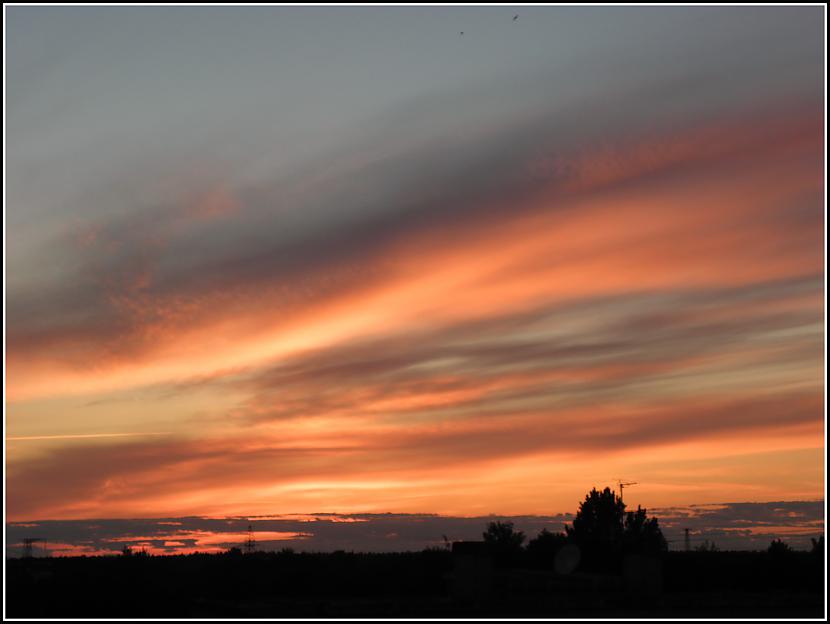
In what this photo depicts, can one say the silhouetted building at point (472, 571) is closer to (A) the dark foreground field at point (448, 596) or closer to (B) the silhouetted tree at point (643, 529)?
(A) the dark foreground field at point (448, 596)

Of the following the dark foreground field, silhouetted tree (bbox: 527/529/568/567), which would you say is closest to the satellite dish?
the dark foreground field

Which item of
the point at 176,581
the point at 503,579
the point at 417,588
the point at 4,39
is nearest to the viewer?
the point at 4,39

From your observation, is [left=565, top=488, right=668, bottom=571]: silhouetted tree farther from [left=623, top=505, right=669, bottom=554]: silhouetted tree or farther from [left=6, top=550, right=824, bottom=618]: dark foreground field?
[left=6, top=550, right=824, bottom=618]: dark foreground field

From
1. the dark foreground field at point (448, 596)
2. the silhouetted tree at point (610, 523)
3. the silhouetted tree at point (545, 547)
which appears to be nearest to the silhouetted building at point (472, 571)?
the dark foreground field at point (448, 596)

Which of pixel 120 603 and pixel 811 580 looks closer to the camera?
pixel 120 603

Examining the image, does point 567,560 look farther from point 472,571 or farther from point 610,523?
point 610,523

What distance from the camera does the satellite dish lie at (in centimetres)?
4229

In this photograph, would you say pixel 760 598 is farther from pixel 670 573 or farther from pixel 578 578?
pixel 670 573

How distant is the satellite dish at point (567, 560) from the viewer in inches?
1665

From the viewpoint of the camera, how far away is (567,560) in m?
42.6

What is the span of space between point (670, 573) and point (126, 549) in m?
77.7

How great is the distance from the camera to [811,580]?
171ft

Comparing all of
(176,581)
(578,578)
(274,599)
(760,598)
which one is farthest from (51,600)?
(760,598)

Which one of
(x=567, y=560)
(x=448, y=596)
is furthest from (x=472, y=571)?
(x=567, y=560)
